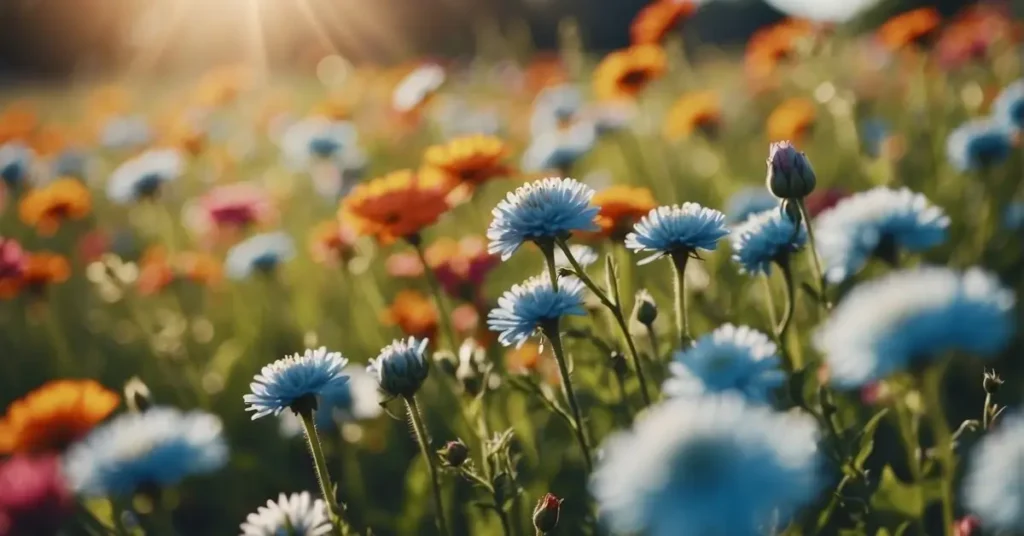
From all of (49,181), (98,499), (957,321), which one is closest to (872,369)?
(957,321)

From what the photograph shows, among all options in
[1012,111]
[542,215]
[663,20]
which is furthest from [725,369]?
[663,20]

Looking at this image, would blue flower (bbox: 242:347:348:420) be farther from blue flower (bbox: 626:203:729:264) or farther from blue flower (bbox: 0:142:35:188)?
blue flower (bbox: 0:142:35:188)

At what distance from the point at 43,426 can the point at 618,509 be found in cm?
161

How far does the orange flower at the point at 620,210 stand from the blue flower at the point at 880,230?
0.53 meters

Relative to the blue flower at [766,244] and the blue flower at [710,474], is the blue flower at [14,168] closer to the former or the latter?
the blue flower at [766,244]

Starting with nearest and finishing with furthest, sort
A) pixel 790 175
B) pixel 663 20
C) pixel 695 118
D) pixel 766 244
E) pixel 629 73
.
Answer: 1. pixel 790 175
2. pixel 766 244
3. pixel 629 73
4. pixel 663 20
5. pixel 695 118

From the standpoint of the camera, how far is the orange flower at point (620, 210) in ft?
5.77

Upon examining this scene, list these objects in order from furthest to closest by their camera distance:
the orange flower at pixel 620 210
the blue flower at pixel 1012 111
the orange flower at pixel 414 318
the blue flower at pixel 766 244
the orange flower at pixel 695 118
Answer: the orange flower at pixel 695 118 < the blue flower at pixel 1012 111 < the orange flower at pixel 414 318 < the orange flower at pixel 620 210 < the blue flower at pixel 766 244

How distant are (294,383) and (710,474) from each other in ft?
2.29

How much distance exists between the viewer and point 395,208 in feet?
5.92

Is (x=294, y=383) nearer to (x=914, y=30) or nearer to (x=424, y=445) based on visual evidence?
(x=424, y=445)

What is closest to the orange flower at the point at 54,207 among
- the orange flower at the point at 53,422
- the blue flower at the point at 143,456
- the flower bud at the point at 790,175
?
the orange flower at the point at 53,422

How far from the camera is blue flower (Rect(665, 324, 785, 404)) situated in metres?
0.98

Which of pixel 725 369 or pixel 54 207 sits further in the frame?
pixel 54 207
